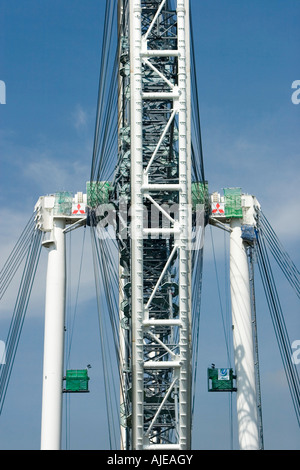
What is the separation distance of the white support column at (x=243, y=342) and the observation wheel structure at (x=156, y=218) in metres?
4.76

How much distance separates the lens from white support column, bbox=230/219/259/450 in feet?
176

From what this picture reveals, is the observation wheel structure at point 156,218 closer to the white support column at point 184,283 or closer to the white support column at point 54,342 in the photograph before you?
the white support column at point 184,283

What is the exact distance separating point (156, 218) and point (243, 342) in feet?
34.8

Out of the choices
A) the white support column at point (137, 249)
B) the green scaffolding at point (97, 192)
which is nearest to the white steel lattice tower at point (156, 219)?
the white support column at point (137, 249)

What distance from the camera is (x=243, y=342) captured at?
2174 inches

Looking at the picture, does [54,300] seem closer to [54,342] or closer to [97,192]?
[54,342]

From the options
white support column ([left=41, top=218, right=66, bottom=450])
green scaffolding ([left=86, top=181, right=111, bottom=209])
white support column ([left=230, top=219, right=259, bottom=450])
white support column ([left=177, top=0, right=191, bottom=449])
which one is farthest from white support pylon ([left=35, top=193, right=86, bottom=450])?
white support column ([left=177, top=0, right=191, bottom=449])

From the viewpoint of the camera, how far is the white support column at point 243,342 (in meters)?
53.5

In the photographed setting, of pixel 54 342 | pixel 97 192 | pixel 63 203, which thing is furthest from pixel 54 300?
pixel 97 192

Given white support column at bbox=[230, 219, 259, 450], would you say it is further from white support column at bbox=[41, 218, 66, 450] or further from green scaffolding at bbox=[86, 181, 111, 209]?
white support column at bbox=[41, 218, 66, 450]

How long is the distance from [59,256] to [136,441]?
45.3ft

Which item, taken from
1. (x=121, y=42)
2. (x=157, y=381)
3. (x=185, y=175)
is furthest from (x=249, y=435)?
(x=121, y=42)

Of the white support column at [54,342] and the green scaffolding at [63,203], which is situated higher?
the green scaffolding at [63,203]

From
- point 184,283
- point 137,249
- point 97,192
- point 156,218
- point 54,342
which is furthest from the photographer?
point 54,342
